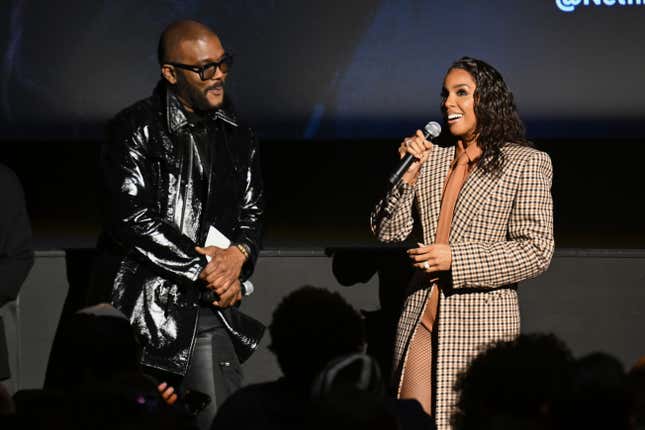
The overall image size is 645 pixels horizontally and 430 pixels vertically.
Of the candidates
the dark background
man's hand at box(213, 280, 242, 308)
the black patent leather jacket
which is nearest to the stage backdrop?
the dark background

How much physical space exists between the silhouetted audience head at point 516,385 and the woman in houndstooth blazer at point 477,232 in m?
1.17

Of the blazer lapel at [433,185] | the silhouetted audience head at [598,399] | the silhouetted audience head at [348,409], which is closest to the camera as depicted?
the silhouetted audience head at [348,409]

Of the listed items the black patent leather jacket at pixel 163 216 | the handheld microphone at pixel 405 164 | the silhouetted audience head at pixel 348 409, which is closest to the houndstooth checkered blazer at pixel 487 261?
the handheld microphone at pixel 405 164

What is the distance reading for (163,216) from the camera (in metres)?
3.49

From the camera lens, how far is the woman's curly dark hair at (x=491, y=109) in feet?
11.8

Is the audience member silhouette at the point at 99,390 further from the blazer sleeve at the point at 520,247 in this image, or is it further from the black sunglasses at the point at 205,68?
the blazer sleeve at the point at 520,247

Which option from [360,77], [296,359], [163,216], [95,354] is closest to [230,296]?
[163,216]

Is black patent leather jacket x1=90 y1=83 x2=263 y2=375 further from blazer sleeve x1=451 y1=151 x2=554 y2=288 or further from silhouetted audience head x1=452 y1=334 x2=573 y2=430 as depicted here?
silhouetted audience head x1=452 y1=334 x2=573 y2=430

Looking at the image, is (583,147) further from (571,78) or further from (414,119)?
(414,119)

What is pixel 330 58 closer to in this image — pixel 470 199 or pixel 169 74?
pixel 169 74

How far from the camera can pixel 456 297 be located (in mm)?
3527

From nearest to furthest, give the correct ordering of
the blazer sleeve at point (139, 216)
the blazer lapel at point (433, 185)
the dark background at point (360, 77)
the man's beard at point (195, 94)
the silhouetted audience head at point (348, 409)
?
the silhouetted audience head at point (348, 409) → the blazer sleeve at point (139, 216) → the man's beard at point (195, 94) → the blazer lapel at point (433, 185) → the dark background at point (360, 77)

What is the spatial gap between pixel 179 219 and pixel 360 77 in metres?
1.26

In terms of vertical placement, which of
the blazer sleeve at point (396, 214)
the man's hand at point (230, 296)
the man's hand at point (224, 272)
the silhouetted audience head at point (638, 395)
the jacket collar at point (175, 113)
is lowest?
the silhouetted audience head at point (638, 395)
